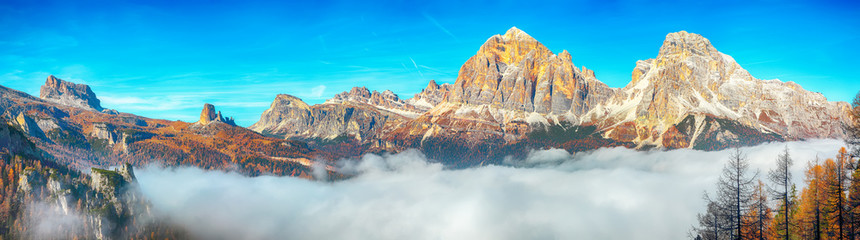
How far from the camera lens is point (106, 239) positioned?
185000 millimetres

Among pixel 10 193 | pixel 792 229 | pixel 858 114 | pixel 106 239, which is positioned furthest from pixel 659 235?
pixel 10 193

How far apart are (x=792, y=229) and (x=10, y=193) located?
23079cm

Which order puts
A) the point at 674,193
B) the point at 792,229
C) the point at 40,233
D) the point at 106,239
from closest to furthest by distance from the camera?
the point at 792,229
the point at 40,233
the point at 106,239
the point at 674,193

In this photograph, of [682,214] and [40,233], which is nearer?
[682,214]

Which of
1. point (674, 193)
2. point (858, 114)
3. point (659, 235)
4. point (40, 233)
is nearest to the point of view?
point (858, 114)

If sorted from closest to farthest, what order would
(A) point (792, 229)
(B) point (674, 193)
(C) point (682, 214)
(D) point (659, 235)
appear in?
(A) point (792, 229)
(D) point (659, 235)
(C) point (682, 214)
(B) point (674, 193)

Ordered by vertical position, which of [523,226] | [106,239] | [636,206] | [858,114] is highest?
[858,114]

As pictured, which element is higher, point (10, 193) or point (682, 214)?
point (682, 214)

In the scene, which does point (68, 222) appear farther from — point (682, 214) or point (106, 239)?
point (682, 214)

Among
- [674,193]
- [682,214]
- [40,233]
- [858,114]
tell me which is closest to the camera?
[858,114]

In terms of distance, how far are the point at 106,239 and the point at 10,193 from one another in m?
36.0

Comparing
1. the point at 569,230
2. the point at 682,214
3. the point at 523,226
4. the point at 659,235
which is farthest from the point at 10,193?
the point at 682,214

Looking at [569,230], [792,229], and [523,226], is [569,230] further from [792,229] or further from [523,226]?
[792,229]

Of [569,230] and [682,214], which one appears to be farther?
[569,230]
